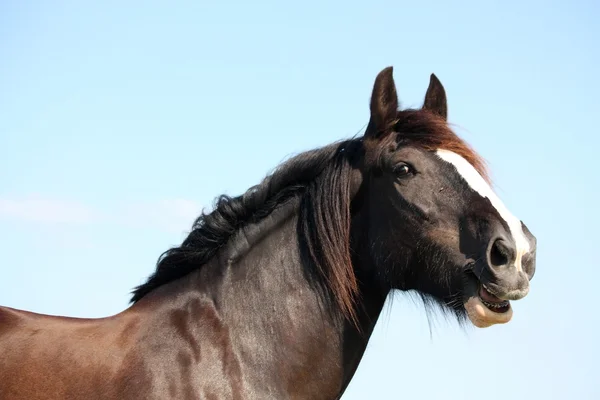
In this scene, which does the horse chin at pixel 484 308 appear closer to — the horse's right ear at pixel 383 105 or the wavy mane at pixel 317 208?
the wavy mane at pixel 317 208

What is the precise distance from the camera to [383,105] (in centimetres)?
602

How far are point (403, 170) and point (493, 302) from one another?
44.9 inches

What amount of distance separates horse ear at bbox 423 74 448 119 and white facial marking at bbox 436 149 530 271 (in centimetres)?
94

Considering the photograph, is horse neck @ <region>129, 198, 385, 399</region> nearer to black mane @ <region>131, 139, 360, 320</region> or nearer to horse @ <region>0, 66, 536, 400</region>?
horse @ <region>0, 66, 536, 400</region>

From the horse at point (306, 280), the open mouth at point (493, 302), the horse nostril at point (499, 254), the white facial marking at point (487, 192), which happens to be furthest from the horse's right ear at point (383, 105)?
the open mouth at point (493, 302)

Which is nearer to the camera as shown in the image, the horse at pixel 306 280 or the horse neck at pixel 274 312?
the horse at pixel 306 280

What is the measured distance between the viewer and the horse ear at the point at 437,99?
6566 mm

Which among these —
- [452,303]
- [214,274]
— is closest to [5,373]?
[214,274]

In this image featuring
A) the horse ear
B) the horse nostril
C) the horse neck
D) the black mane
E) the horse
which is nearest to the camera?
the horse nostril

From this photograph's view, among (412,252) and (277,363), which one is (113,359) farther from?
(412,252)

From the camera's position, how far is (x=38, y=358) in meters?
5.69

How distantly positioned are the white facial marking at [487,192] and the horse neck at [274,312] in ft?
3.64

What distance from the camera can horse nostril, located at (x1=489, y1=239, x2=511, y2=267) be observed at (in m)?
5.10

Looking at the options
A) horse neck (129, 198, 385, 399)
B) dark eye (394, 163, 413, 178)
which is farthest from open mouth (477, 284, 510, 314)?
dark eye (394, 163, 413, 178)
